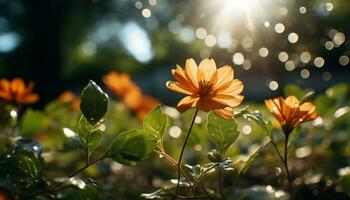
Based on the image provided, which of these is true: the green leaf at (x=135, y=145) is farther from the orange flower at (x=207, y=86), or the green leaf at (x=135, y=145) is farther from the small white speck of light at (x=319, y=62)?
the small white speck of light at (x=319, y=62)

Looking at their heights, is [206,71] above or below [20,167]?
above

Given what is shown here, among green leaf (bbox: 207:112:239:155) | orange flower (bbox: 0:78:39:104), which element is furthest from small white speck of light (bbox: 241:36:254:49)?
green leaf (bbox: 207:112:239:155)

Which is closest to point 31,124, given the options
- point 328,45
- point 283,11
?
point 283,11

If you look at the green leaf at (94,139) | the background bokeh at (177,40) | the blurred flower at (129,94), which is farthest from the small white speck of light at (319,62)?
the green leaf at (94,139)

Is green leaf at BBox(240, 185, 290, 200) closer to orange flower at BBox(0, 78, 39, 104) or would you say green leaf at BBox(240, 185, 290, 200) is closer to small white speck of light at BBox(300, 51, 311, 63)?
orange flower at BBox(0, 78, 39, 104)

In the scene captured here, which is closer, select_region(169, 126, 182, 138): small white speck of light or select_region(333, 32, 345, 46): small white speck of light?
select_region(169, 126, 182, 138): small white speck of light

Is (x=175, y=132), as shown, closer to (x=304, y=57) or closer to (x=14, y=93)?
(x=14, y=93)

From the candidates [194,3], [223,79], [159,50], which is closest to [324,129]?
[223,79]
